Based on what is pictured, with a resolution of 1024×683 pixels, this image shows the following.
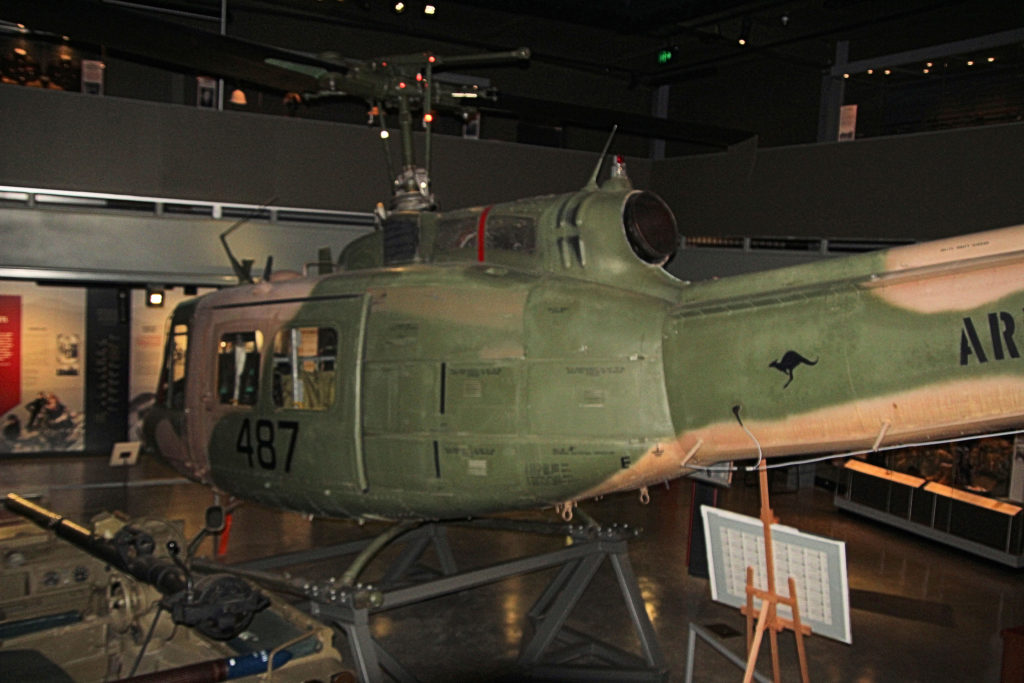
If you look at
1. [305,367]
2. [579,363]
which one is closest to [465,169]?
[305,367]

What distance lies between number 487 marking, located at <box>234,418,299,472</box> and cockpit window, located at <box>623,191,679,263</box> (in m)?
2.60

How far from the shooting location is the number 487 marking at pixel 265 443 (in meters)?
5.80

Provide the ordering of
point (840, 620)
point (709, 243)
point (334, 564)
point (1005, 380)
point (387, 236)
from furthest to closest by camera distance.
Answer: point (709, 243) → point (334, 564) → point (387, 236) → point (840, 620) → point (1005, 380)

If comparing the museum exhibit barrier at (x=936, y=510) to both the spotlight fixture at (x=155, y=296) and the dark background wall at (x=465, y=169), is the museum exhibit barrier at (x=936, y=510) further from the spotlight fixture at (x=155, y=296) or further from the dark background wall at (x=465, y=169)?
the spotlight fixture at (x=155, y=296)

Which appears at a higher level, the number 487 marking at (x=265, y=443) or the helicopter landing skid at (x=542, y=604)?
the number 487 marking at (x=265, y=443)

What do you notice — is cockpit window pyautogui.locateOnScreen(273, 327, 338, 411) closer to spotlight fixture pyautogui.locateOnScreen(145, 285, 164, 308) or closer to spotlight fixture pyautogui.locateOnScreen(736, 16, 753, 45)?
spotlight fixture pyautogui.locateOnScreen(145, 285, 164, 308)

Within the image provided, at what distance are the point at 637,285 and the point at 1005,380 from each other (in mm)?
2080

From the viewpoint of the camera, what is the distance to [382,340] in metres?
5.49

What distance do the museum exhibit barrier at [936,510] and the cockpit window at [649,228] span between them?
6.49m

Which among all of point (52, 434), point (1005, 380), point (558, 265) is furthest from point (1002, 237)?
point (52, 434)

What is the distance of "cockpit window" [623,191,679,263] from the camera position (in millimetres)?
5219

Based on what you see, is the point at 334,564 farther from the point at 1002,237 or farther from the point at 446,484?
the point at 1002,237

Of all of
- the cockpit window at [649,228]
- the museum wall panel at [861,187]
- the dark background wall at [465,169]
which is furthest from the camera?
the dark background wall at [465,169]

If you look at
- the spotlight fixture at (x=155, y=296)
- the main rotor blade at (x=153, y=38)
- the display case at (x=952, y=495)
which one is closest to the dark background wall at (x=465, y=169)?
the spotlight fixture at (x=155, y=296)
